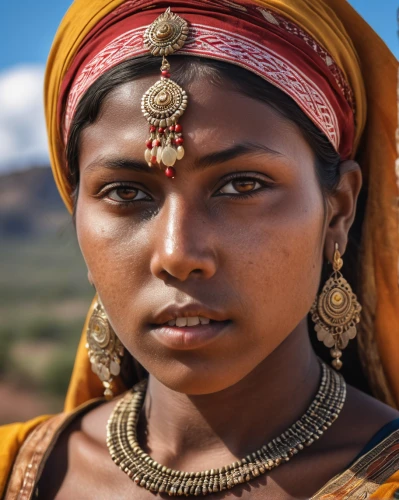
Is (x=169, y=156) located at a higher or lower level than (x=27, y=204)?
lower

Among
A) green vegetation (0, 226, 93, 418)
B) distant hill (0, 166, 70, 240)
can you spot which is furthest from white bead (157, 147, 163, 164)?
distant hill (0, 166, 70, 240)

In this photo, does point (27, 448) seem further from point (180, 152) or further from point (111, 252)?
point (180, 152)

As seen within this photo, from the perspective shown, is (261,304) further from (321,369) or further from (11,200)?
(11,200)

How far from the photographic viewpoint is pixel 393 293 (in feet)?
9.93

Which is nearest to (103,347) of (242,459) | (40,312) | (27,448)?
(27,448)

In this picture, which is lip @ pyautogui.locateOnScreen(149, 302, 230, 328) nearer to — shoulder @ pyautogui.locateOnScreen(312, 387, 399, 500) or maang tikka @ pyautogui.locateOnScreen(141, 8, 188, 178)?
maang tikka @ pyautogui.locateOnScreen(141, 8, 188, 178)

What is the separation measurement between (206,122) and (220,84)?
5.5 inches

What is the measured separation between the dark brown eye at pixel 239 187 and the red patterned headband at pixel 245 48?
34 cm

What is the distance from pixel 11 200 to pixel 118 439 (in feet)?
112

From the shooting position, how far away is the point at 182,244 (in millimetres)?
2488

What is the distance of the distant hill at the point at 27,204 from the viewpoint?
35.6 m

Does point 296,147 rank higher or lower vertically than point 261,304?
higher

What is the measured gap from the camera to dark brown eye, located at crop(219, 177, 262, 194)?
8.60ft

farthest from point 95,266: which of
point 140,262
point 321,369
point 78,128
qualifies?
point 321,369
